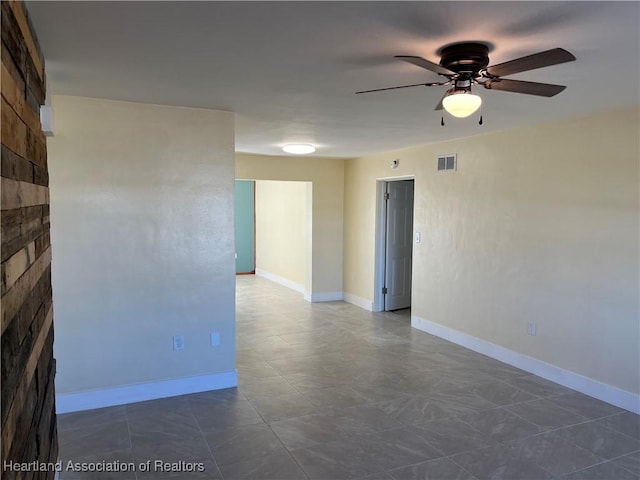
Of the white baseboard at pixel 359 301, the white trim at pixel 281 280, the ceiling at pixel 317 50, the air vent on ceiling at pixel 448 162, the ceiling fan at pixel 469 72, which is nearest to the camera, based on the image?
the ceiling at pixel 317 50

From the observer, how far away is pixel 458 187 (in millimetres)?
5207

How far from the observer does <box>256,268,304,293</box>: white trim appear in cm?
846

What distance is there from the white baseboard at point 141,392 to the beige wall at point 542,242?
274 cm

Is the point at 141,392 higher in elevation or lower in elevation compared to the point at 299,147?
lower

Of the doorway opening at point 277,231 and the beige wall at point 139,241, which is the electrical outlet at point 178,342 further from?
the doorway opening at point 277,231

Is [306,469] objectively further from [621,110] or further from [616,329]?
[621,110]

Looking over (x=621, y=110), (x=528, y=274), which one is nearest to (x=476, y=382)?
(x=528, y=274)

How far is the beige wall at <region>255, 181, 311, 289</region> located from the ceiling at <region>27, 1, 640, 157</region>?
14.3 ft

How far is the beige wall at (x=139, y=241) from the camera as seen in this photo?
3.38 meters

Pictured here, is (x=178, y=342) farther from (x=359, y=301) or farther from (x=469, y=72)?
(x=359, y=301)

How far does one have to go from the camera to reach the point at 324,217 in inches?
295

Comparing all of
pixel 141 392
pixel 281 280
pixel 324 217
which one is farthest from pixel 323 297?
pixel 141 392

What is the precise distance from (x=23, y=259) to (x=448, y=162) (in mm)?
4598

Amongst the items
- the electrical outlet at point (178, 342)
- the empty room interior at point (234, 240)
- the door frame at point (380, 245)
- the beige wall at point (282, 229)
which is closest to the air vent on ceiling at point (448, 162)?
the empty room interior at point (234, 240)
